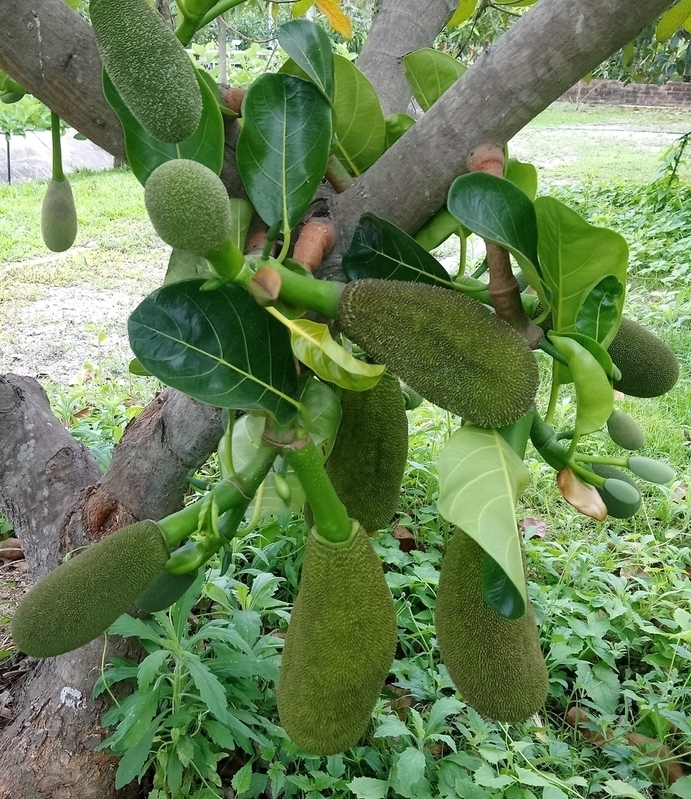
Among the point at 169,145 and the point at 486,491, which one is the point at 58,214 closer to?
the point at 169,145

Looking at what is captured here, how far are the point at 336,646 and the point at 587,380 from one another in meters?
0.25

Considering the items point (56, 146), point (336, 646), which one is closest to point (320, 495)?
point (336, 646)

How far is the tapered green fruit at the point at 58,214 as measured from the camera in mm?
761

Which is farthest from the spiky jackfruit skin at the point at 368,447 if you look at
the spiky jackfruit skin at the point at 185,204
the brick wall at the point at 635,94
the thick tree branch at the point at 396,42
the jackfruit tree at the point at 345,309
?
the brick wall at the point at 635,94

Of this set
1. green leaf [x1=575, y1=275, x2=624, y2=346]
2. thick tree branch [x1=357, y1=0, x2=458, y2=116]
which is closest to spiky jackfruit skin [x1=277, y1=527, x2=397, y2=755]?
green leaf [x1=575, y1=275, x2=624, y2=346]

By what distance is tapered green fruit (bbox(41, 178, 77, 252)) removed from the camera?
0.76 metres

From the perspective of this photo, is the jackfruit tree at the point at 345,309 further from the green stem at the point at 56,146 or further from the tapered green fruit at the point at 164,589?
the green stem at the point at 56,146

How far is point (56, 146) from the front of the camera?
695 millimetres

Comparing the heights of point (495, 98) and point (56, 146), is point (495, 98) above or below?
above

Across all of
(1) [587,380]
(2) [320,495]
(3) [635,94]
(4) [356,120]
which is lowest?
(3) [635,94]

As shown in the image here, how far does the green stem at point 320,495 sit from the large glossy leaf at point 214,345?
37 mm

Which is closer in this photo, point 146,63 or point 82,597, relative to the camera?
point 146,63

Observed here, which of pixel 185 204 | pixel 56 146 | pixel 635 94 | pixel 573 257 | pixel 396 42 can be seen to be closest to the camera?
pixel 185 204

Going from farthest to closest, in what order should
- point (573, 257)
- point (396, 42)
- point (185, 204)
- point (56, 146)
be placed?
point (396, 42)
point (56, 146)
point (573, 257)
point (185, 204)
